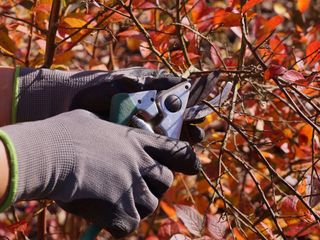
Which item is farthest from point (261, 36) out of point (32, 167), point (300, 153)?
point (32, 167)

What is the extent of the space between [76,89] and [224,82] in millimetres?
533

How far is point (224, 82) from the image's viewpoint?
89.3 inches

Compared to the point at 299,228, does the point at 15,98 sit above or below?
above

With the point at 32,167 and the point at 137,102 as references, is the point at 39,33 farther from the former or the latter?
the point at 32,167

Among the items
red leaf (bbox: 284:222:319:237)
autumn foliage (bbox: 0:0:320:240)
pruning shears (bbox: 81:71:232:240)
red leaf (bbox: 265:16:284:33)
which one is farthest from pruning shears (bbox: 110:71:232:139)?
red leaf (bbox: 265:16:284:33)

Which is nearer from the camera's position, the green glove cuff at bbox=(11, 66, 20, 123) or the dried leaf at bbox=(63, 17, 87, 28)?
the green glove cuff at bbox=(11, 66, 20, 123)

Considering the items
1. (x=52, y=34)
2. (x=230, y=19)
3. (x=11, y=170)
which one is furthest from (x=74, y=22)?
(x=11, y=170)

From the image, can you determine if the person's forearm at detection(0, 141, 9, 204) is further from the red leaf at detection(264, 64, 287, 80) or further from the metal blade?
the red leaf at detection(264, 64, 287, 80)

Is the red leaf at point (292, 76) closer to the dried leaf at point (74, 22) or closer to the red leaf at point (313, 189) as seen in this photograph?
the red leaf at point (313, 189)

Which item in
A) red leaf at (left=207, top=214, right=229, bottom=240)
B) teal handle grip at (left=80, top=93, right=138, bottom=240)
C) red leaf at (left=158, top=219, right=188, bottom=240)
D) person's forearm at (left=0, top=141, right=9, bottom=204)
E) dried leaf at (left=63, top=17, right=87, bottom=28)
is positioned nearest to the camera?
person's forearm at (left=0, top=141, right=9, bottom=204)

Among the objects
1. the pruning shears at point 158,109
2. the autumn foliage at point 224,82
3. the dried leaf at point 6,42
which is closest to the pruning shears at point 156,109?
the pruning shears at point 158,109

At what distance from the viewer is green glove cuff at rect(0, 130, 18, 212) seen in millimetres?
1476

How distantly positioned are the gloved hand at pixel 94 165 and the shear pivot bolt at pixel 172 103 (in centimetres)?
11

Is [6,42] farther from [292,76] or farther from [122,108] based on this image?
[292,76]
